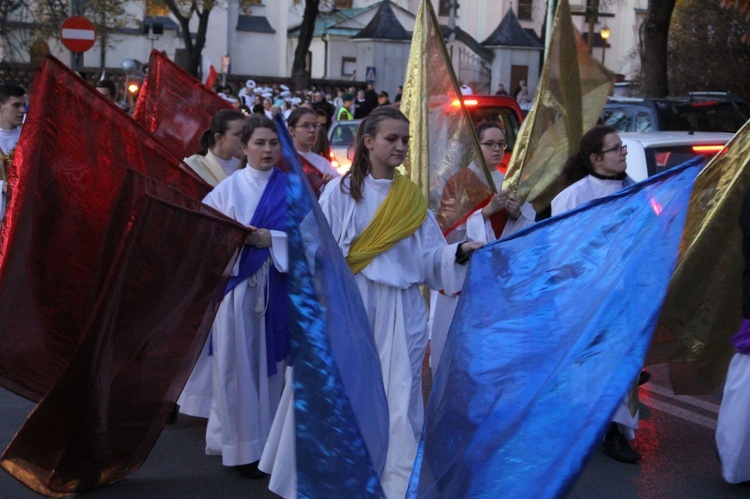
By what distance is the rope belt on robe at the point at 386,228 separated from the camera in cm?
497

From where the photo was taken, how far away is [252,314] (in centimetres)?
562

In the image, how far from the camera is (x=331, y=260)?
4430 mm

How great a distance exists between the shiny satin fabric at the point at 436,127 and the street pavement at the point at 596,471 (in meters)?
1.77

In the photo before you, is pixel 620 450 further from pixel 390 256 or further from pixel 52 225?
pixel 52 225

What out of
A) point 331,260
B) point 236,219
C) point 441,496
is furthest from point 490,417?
point 236,219

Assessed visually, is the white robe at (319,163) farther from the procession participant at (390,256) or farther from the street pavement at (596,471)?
the procession participant at (390,256)

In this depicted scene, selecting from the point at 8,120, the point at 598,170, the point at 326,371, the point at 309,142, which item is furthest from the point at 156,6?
the point at 326,371

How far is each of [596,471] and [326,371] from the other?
2.14 meters

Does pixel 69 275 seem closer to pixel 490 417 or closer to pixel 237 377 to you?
pixel 237 377

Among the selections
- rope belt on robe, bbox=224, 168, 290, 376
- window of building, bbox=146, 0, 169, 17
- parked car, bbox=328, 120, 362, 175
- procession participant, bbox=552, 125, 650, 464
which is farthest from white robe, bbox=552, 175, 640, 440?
window of building, bbox=146, 0, 169, 17

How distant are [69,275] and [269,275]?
0.98m

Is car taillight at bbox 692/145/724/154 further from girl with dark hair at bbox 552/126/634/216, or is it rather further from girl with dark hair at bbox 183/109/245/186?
girl with dark hair at bbox 183/109/245/186

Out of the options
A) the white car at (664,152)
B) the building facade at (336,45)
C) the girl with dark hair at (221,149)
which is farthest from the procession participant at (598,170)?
the building facade at (336,45)

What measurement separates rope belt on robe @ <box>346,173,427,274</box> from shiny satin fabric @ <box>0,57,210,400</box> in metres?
1.26
